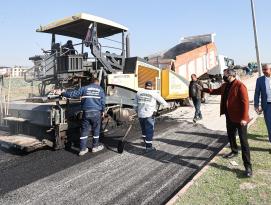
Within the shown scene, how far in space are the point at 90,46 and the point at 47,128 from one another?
230 cm

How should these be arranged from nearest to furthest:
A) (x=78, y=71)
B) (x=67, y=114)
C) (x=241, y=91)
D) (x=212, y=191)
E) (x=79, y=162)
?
1. (x=212, y=191)
2. (x=241, y=91)
3. (x=79, y=162)
4. (x=67, y=114)
5. (x=78, y=71)

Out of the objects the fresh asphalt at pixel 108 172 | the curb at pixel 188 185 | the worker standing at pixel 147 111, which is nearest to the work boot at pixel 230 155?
the curb at pixel 188 185

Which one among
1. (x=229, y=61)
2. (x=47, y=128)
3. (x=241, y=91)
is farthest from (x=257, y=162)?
(x=229, y=61)

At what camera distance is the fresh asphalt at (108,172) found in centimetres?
441

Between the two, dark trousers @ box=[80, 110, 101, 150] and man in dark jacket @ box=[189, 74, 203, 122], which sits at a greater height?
man in dark jacket @ box=[189, 74, 203, 122]

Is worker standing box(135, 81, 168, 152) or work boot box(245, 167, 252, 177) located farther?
worker standing box(135, 81, 168, 152)

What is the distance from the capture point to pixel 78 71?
775cm

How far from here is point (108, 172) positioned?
5.39 meters

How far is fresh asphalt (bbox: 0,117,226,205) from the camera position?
4.41 metres

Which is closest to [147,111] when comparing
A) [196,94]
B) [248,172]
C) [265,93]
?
[265,93]

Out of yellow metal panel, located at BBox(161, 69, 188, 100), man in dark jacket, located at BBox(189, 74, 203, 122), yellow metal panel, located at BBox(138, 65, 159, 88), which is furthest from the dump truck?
yellow metal panel, located at BBox(138, 65, 159, 88)

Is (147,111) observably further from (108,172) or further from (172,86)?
(172,86)

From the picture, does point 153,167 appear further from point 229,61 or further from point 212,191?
point 229,61

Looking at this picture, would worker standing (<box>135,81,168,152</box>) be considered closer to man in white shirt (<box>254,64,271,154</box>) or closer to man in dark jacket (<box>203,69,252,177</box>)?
man in dark jacket (<box>203,69,252,177</box>)
